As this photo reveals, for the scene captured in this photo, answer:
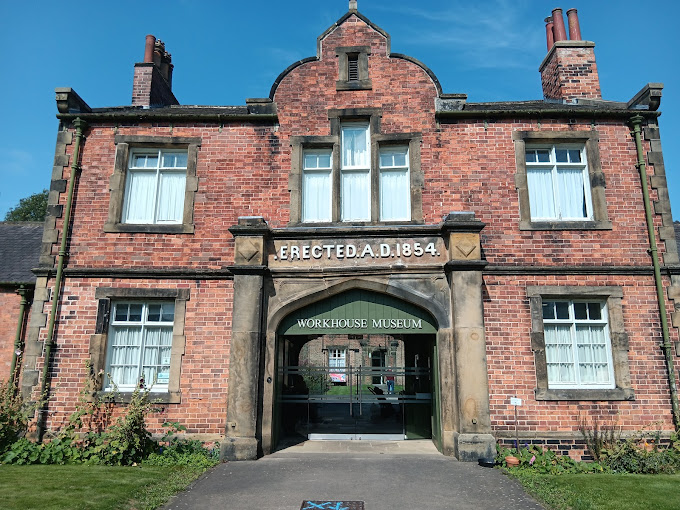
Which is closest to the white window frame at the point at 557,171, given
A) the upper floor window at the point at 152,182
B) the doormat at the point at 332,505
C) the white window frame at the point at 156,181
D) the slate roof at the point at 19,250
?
the doormat at the point at 332,505

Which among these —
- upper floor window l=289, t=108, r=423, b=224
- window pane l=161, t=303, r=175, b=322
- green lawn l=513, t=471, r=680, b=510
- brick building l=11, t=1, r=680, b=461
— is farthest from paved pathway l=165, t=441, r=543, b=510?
upper floor window l=289, t=108, r=423, b=224

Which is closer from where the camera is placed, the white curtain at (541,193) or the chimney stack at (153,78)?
the white curtain at (541,193)

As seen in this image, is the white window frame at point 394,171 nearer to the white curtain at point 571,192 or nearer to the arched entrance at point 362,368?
the arched entrance at point 362,368

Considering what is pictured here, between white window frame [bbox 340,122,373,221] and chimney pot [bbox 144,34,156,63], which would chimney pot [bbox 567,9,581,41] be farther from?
chimney pot [bbox 144,34,156,63]

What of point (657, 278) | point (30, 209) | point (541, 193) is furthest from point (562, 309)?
point (30, 209)

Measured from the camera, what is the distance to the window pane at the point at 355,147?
1084cm

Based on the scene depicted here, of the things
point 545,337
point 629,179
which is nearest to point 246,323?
point 545,337

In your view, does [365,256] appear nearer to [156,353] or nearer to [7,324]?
[156,353]

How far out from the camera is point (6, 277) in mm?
11047

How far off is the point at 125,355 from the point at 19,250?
17.4 ft

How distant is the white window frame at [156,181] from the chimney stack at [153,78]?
8.30ft

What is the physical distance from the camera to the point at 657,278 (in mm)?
9805

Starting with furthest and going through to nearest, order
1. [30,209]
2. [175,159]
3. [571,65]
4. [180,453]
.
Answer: [30,209]
[571,65]
[175,159]
[180,453]

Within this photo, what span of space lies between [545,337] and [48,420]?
1051 centimetres
